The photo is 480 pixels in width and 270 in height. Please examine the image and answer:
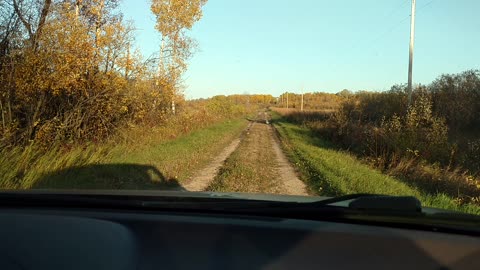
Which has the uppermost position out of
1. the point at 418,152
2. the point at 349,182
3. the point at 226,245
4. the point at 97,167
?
the point at 226,245

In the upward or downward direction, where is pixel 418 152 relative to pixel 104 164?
downward

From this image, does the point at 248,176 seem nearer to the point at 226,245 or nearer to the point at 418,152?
the point at 418,152

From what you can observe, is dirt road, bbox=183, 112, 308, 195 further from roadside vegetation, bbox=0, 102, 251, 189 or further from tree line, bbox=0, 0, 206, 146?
tree line, bbox=0, 0, 206, 146

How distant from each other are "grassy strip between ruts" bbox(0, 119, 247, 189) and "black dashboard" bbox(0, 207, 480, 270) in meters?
6.77

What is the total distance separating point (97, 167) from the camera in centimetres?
1113

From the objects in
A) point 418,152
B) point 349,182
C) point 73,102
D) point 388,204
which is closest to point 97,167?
point 73,102

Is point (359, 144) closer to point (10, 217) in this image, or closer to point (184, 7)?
point (184, 7)

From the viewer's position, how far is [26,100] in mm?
11305

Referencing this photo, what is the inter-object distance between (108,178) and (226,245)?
931 centimetres

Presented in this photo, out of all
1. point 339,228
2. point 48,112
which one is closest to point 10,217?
point 339,228

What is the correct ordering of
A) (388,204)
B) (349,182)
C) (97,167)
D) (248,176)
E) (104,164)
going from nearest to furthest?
(388,204)
(97,167)
(104,164)
(349,182)
(248,176)

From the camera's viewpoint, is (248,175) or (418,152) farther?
(418,152)

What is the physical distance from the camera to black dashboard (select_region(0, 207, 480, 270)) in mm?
1801

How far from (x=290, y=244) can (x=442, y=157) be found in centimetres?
1647
